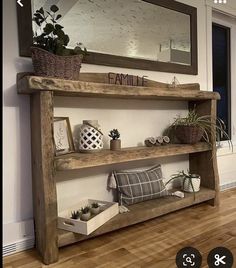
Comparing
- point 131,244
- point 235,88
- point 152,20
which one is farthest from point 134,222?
point 235,88

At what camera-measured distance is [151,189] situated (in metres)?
2.12

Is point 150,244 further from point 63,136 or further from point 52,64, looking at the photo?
point 52,64

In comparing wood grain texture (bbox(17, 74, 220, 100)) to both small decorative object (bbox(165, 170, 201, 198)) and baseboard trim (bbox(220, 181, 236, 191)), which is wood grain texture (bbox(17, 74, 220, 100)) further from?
baseboard trim (bbox(220, 181, 236, 191))

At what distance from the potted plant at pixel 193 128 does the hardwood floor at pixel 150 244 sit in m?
0.64

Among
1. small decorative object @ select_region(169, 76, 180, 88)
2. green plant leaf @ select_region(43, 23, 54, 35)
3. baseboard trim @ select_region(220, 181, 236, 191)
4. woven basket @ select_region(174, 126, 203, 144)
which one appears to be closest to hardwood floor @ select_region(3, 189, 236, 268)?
woven basket @ select_region(174, 126, 203, 144)

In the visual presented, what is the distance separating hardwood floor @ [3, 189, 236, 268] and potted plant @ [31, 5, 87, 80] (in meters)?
1.08

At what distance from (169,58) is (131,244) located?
1595 millimetres

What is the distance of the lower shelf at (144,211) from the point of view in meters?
1.63

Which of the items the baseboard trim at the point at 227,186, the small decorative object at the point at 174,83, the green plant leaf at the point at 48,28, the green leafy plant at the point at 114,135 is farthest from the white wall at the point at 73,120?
the baseboard trim at the point at 227,186

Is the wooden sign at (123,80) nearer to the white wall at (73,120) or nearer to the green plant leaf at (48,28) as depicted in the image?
the white wall at (73,120)

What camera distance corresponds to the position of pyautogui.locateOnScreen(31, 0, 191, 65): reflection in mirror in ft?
6.09

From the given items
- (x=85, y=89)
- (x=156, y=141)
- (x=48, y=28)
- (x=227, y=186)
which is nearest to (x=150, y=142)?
(x=156, y=141)

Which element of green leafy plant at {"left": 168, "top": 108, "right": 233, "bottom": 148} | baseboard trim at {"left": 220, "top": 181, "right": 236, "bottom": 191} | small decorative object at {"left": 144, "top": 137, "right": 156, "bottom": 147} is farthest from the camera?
baseboard trim at {"left": 220, "top": 181, "right": 236, "bottom": 191}

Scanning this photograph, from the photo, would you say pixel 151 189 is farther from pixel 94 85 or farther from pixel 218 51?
pixel 218 51
